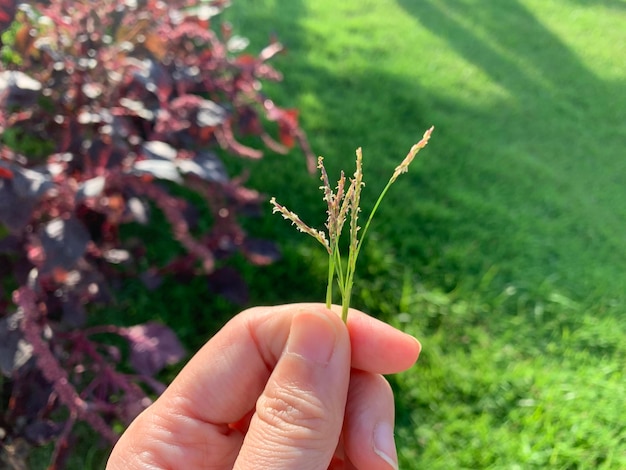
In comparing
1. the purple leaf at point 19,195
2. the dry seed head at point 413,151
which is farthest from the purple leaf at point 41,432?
the dry seed head at point 413,151

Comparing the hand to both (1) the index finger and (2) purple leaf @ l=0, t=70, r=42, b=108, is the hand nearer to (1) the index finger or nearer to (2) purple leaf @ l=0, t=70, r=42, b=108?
(1) the index finger

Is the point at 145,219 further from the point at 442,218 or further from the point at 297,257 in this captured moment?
the point at 442,218

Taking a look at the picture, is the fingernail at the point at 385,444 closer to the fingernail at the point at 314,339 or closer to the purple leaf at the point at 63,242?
the fingernail at the point at 314,339

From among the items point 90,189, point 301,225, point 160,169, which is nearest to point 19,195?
point 90,189

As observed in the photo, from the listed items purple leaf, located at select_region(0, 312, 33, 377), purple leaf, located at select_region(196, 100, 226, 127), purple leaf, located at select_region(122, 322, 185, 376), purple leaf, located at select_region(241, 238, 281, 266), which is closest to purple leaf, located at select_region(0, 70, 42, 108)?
purple leaf, located at select_region(196, 100, 226, 127)

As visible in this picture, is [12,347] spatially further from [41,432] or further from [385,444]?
[385,444]

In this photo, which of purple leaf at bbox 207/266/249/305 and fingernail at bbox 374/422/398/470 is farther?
purple leaf at bbox 207/266/249/305
